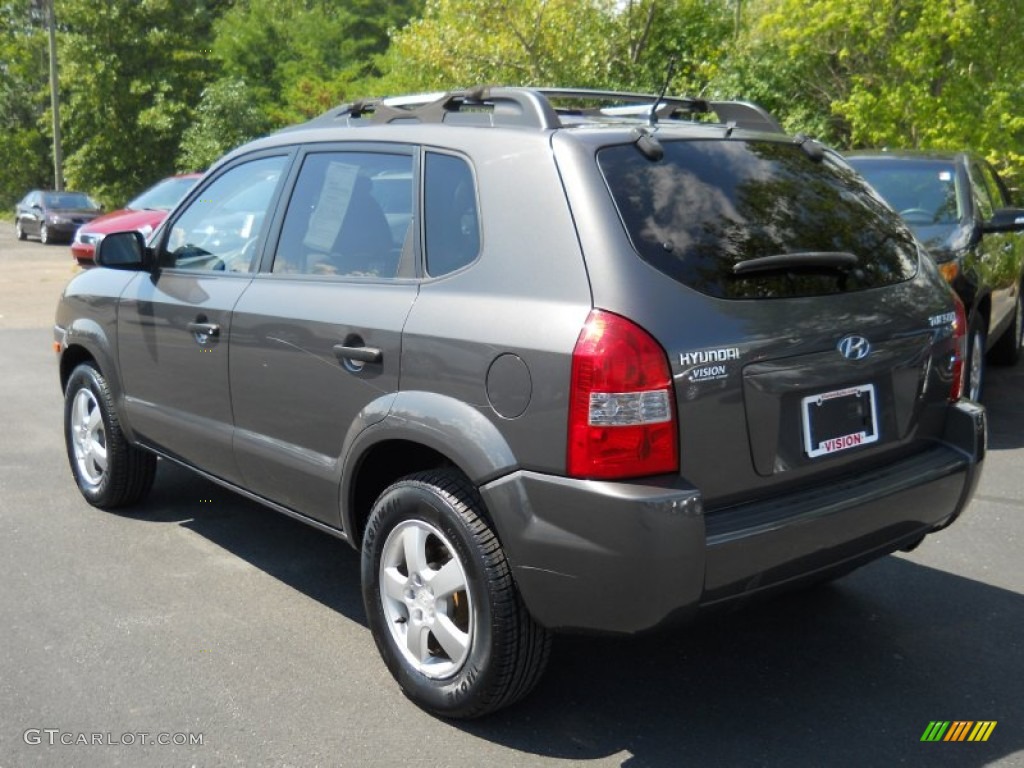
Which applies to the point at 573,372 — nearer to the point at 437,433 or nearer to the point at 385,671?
the point at 437,433

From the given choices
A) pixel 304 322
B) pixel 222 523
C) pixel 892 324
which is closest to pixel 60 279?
pixel 222 523

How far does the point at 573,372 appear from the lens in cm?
301

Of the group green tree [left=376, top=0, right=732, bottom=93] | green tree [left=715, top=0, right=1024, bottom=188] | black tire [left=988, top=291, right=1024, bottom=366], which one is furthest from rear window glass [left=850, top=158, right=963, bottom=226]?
green tree [left=376, top=0, right=732, bottom=93]

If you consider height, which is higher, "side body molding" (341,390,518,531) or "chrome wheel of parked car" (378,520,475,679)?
"side body molding" (341,390,518,531)

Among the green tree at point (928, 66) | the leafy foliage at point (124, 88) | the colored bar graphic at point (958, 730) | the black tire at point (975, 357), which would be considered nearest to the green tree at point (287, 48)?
the leafy foliage at point (124, 88)

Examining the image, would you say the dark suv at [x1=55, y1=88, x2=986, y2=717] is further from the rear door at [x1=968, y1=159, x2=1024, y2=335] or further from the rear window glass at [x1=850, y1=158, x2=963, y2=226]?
the rear door at [x1=968, y1=159, x2=1024, y2=335]

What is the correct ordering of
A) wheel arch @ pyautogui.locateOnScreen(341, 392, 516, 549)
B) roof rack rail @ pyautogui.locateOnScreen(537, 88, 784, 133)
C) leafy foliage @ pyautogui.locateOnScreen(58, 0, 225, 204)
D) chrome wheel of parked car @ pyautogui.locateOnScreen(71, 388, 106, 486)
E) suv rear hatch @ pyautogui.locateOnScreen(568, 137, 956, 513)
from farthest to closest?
1. leafy foliage @ pyautogui.locateOnScreen(58, 0, 225, 204)
2. chrome wheel of parked car @ pyautogui.locateOnScreen(71, 388, 106, 486)
3. roof rack rail @ pyautogui.locateOnScreen(537, 88, 784, 133)
4. wheel arch @ pyautogui.locateOnScreen(341, 392, 516, 549)
5. suv rear hatch @ pyautogui.locateOnScreen(568, 137, 956, 513)

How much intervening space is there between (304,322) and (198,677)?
4.07ft

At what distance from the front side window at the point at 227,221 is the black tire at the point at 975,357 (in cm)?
471

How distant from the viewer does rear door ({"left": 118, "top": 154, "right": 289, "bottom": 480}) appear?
175 inches

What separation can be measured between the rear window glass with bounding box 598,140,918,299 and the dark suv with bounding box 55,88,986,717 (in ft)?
0.03

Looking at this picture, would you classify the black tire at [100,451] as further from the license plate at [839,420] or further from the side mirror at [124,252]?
the license plate at [839,420]

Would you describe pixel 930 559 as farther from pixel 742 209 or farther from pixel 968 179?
pixel 968 179

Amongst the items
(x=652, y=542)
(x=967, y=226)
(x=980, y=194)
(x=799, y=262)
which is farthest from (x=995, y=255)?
(x=652, y=542)
